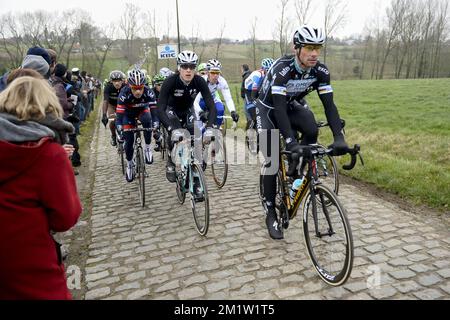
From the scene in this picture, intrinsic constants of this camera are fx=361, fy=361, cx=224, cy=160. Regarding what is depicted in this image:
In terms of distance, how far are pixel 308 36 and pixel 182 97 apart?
2.96m

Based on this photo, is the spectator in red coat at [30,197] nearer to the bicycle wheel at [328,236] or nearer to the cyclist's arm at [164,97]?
the bicycle wheel at [328,236]

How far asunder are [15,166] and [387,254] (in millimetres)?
4078

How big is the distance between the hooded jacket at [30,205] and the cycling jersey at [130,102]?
5209 millimetres

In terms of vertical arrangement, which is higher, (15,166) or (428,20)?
(428,20)

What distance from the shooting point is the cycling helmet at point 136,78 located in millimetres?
6896

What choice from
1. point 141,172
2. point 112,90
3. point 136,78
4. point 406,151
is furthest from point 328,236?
point 112,90

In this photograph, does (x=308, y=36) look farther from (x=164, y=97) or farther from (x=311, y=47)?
(x=164, y=97)

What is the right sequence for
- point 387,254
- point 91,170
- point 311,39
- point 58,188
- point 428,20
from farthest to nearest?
point 428,20 → point 91,170 → point 387,254 → point 311,39 → point 58,188

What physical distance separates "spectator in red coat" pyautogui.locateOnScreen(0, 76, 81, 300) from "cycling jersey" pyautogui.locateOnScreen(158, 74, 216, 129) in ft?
11.1

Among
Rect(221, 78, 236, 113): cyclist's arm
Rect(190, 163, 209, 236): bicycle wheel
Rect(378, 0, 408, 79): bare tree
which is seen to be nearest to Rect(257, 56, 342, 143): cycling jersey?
Answer: Rect(190, 163, 209, 236): bicycle wheel

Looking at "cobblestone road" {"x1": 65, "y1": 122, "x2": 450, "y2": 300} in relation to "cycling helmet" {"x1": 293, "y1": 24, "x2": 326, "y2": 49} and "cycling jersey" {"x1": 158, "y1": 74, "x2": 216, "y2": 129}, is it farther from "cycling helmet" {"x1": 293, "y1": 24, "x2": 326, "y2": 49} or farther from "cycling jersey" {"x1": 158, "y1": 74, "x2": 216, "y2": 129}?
"cycling helmet" {"x1": 293, "y1": 24, "x2": 326, "y2": 49}
